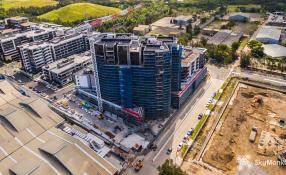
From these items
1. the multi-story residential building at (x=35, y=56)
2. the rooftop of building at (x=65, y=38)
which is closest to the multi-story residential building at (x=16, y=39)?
the rooftop of building at (x=65, y=38)

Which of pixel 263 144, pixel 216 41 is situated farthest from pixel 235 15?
pixel 263 144

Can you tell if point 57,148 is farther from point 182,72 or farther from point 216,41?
point 216,41

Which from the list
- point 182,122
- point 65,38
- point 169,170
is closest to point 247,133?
point 182,122

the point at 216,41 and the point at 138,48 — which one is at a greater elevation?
the point at 138,48

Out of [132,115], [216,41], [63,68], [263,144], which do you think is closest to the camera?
[263,144]

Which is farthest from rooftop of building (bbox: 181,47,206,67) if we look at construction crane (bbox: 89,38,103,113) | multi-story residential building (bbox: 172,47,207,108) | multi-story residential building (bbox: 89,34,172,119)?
construction crane (bbox: 89,38,103,113)

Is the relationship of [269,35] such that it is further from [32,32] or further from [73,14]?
[73,14]

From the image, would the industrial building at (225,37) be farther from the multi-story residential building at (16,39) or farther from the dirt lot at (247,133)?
the multi-story residential building at (16,39)

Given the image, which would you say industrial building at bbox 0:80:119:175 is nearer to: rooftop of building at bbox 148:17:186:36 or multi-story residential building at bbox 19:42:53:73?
multi-story residential building at bbox 19:42:53:73

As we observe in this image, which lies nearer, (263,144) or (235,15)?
(263,144)
